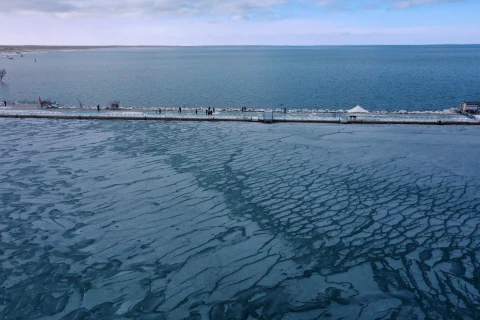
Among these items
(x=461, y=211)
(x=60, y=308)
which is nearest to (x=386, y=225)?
(x=461, y=211)

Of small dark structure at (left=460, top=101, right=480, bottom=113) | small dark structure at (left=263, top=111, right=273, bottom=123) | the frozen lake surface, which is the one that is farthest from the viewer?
small dark structure at (left=460, top=101, right=480, bottom=113)

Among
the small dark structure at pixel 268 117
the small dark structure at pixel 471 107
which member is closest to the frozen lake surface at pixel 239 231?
the small dark structure at pixel 268 117

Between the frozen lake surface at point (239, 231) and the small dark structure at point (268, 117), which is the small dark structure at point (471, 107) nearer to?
the frozen lake surface at point (239, 231)

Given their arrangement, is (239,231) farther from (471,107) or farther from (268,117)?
(471,107)

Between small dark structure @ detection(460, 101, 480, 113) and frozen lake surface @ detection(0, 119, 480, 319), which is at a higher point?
small dark structure @ detection(460, 101, 480, 113)

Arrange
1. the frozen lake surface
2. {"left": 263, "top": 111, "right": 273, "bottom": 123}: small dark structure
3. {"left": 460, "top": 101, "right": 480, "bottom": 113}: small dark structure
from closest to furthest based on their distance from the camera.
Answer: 1. the frozen lake surface
2. {"left": 263, "top": 111, "right": 273, "bottom": 123}: small dark structure
3. {"left": 460, "top": 101, "right": 480, "bottom": 113}: small dark structure

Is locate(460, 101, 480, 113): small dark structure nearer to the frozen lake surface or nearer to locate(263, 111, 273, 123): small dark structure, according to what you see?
the frozen lake surface

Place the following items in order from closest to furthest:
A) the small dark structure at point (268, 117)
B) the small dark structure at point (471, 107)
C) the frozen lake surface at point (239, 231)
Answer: the frozen lake surface at point (239, 231) < the small dark structure at point (268, 117) < the small dark structure at point (471, 107)

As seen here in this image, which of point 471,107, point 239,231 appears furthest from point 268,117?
point 239,231

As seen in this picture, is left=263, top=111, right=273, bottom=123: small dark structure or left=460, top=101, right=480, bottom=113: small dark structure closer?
left=263, top=111, right=273, bottom=123: small dark structure

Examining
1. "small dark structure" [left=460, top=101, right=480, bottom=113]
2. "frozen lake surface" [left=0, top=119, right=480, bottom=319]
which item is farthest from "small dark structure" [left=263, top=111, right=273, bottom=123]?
"small dark structure" [left=460, top=101, right=480, bottom=113]
